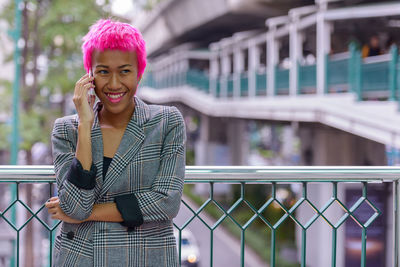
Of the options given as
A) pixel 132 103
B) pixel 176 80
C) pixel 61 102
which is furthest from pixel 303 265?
pixel 176 80

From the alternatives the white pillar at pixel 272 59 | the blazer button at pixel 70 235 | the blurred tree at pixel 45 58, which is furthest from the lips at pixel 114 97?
the white pillar at pixel 272 59

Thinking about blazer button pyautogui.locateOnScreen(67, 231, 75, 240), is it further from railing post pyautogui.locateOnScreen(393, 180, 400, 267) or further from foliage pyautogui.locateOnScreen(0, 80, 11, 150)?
foliage pyautogui.locateOnScreen(0, 80, 11, 150)

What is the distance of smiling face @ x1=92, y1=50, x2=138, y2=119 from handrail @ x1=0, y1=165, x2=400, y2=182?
2.44 feet

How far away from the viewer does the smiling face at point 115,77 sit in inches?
89.8

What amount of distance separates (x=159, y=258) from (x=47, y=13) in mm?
13472

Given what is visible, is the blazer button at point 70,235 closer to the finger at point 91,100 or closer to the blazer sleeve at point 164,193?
the blazer sleeve at point 164,193

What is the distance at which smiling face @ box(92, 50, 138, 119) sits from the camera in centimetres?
228

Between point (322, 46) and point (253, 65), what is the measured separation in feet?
27.4

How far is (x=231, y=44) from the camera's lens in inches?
1124

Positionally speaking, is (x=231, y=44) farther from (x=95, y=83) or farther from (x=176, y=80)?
(x=95, y=83)

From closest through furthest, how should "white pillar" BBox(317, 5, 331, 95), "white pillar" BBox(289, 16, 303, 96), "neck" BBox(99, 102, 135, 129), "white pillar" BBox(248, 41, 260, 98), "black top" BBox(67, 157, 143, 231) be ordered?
1. "black top" BBox(67, 157, 143, 231)
2. "neck" BBox(99, 102, 135, 129)
3. "white pillar" BBox(317, 5, 331, 95)
4. "white pillar" BBox(289, 16, 303, 96)
5. "white pillar" BBox(248, 41, 260, 98)

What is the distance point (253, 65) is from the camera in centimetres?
2308

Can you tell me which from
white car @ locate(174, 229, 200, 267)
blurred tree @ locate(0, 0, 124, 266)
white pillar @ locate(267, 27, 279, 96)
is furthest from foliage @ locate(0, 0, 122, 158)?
white pillar @ locate(267, 27, 279, 96)

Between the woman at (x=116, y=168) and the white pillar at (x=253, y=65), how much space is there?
61.1 feet
